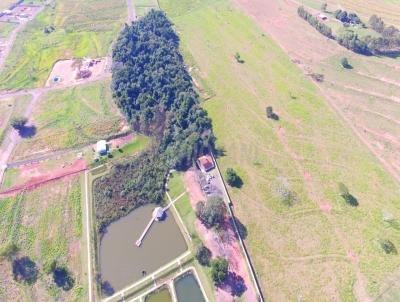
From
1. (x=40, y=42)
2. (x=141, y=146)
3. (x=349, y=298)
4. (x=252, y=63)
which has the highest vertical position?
(x=40, y=42)

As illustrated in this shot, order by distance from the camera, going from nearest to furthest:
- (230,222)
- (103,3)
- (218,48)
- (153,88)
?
(230,222), (153,88), (218,48), (103,3)

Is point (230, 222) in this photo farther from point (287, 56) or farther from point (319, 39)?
point (319, 39)

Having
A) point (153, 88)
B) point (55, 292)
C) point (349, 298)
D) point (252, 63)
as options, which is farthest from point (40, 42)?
point (349, 298)

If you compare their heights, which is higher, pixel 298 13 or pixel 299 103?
pixel 298 13

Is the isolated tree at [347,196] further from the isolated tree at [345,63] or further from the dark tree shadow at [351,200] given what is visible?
the isolated tree at [345,63]

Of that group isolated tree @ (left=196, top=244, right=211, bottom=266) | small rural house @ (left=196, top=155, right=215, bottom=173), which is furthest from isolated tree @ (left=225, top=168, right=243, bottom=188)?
isolated tree @ (left=196, top=244, right=211, bottom=266)

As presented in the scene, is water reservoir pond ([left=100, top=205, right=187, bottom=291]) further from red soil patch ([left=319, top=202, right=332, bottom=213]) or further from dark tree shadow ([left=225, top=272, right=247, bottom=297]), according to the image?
red soil patch ([left=319, top=202, right=332, bottom=213])

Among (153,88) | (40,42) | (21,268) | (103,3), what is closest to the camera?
(21,268)
